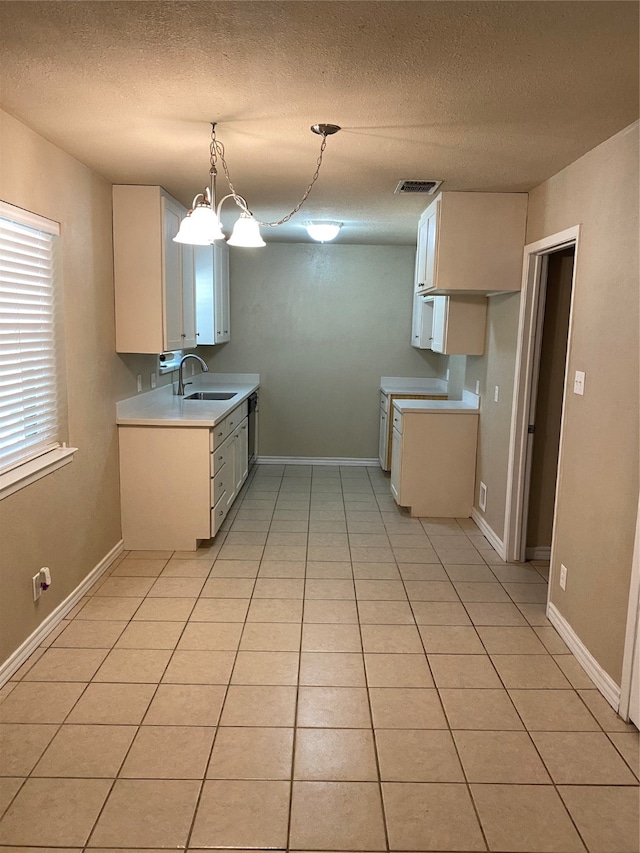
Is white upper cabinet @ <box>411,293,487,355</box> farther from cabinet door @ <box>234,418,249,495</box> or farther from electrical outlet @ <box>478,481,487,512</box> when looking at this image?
cabinet door @ <box>234,418,249,495</box>

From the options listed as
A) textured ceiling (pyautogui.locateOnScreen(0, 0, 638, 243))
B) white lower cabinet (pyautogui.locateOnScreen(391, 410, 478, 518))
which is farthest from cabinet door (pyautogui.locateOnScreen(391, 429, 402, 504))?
textured ceiling (pyautogui.locateOnScreen(0, 0, 638, 243))

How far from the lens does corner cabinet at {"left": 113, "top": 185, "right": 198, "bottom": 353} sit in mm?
3855

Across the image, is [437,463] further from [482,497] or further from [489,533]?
[489,533]

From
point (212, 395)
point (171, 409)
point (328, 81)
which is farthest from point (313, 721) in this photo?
point (212, 395)

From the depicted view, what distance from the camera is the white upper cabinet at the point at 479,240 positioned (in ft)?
12.6

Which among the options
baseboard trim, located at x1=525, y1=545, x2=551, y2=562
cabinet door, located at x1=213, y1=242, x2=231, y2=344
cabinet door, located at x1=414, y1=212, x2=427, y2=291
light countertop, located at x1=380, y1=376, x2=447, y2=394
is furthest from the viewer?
light countertop, located at x1=380, y1=376, x2=447, y2=394

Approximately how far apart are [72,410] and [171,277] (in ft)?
4.34

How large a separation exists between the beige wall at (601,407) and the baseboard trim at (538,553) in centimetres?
86

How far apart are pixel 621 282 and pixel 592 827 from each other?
1.97 metres

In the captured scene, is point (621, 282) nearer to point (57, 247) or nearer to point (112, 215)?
point (57, 247)

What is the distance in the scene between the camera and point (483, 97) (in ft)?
7.33

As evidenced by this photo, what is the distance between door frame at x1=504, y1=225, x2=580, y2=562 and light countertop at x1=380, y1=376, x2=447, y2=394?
2258mm

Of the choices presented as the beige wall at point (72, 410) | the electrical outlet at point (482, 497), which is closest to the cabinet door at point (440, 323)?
the electrical outlet at point (482, 497)

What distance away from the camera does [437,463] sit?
476 cm
